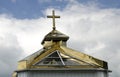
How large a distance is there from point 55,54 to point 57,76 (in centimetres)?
220

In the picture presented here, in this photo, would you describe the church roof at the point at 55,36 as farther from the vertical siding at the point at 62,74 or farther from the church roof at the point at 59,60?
the vertical siding at the point at 62,74

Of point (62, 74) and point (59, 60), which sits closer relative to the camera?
point (62, 74)

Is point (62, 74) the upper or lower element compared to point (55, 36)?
lower

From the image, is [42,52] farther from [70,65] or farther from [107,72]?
[107,72]

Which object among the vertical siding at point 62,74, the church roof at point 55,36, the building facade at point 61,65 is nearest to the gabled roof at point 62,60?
the building facade at point 61,65

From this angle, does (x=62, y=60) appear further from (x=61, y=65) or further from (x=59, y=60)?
(x=61, y=65)

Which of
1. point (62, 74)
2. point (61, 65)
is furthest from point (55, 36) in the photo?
point (62, 74)

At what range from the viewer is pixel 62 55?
27250 mm

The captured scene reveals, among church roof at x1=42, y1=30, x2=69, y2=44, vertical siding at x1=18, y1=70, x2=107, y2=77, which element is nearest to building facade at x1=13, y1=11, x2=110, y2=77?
vertical siding at x1=18, y1=70, x2=107, y2=77

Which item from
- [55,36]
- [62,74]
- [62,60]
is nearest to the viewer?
[62,74]

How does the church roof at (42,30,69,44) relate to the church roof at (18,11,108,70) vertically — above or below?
above

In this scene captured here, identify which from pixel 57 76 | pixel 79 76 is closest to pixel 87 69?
pixel 79 76

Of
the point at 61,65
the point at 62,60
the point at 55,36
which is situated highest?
→ the point at 55,36

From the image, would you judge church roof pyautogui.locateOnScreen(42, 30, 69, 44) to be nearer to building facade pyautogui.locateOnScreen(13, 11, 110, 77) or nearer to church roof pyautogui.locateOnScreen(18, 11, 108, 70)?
church roof pyautogui.locateOnScreen(18, 11, 108, 70)
